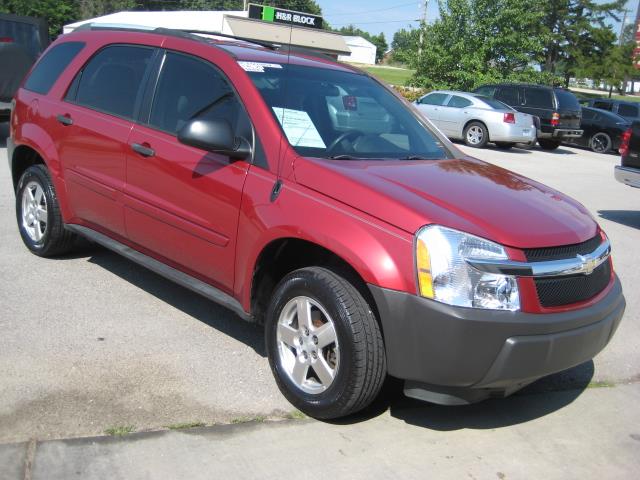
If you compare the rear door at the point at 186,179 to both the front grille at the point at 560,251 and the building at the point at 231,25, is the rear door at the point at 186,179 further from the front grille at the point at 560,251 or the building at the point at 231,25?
the building at the point at 231,25

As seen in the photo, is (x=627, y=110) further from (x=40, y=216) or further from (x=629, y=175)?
(x=40, y=216)

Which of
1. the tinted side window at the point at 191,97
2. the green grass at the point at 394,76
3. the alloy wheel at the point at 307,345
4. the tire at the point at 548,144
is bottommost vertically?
the tire at the point at 548,144

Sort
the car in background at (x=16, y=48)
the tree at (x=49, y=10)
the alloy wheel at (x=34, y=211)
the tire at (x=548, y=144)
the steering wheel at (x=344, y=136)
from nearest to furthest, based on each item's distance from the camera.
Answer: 1. the steering wheel at (x=344, y=136)
2. the alloy wheel at (x=34, y=211)
3. the car in background at (x=16, y=48)
4. the tire at (x=548, y=144)
5. the tree at (x=49, y=10)

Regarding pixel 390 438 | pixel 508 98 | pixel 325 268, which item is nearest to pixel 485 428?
pixel 390 438

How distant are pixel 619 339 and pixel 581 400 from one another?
4.02 feet

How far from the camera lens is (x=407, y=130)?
4727 mm

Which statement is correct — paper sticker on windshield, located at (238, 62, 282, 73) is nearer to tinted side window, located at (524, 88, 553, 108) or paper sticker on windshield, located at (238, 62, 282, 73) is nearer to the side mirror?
the side mirror

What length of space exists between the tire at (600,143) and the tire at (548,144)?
153 cm

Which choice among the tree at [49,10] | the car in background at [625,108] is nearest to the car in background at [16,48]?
the car in background at [625,108]

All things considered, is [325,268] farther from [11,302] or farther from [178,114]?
[11,302]

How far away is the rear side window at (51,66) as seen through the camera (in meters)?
5.52

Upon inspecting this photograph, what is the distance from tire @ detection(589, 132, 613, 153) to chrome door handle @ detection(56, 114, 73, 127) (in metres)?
19.0

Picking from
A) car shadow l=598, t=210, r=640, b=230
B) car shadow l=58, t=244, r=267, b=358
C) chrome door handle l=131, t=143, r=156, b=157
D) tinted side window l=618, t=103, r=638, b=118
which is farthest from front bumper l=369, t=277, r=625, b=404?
tinted side window l=618, t=103, r=638, b=118

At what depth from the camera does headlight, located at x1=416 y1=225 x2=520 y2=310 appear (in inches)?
124
